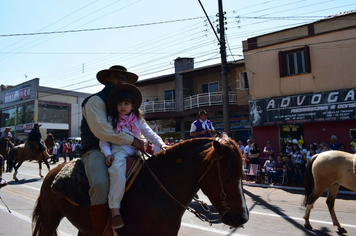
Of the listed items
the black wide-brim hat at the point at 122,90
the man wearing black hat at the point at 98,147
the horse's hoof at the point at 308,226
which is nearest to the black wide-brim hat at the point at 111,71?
the man wearing black hat at the point at 98,147

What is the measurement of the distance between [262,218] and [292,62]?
1212cm

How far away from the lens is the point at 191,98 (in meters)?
23.2

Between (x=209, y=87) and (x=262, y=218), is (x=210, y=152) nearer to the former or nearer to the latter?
(x=262, y=218)

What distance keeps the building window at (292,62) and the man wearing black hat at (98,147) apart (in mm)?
14951

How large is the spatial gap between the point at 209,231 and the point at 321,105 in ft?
38.9

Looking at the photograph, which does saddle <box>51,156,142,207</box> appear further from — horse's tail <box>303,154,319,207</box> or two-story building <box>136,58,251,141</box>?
two-story building <box>136,58,251,141</box>

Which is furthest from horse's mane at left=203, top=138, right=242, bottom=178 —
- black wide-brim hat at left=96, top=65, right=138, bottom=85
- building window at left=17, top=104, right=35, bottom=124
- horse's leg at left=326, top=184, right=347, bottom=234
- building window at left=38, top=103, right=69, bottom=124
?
building window at left=17, top=104, right=35, bottom=124

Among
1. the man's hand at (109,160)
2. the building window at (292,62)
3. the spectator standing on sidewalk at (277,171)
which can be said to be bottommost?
the spectator standing on sidewalk at (277,171)

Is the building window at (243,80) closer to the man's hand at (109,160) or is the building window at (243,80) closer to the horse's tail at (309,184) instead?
the horse's tail at (309,184)

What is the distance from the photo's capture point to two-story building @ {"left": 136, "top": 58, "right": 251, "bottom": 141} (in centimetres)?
2098

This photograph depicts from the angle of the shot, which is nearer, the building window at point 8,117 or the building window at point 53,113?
the building window at point 53,113

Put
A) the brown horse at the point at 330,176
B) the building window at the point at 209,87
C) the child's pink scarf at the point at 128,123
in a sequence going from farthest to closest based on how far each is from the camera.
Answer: the building window at the point at 209,87 → the brown horse at the point at 330,176 → the child's pink scarf at the point at 128,123

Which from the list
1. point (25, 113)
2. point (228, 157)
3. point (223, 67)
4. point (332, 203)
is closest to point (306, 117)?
point (223, 67)

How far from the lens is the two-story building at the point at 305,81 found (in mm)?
13734
